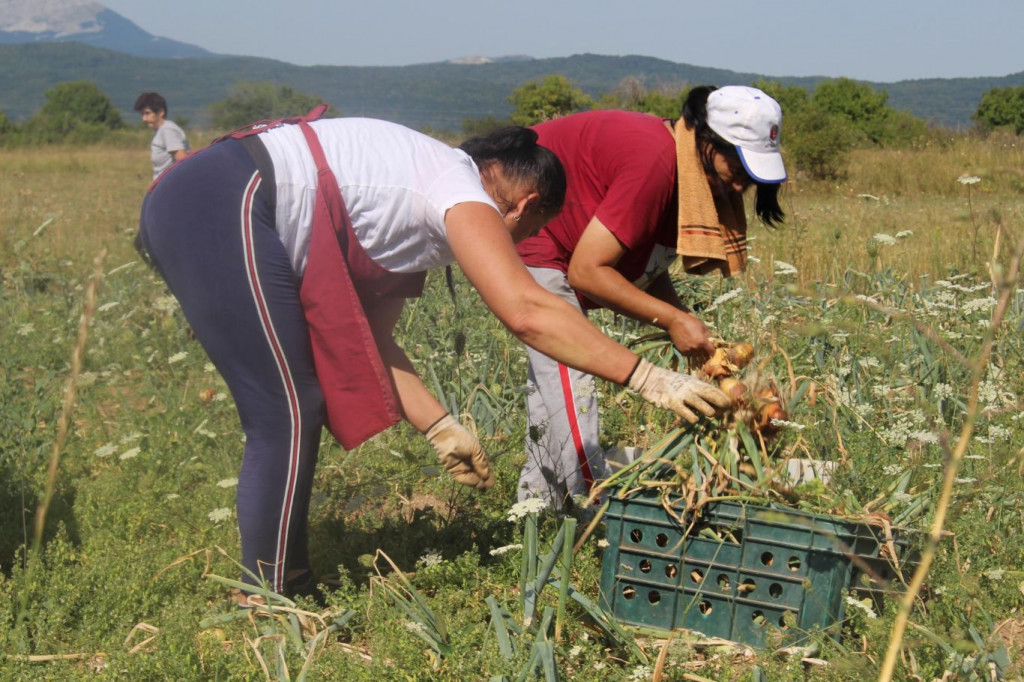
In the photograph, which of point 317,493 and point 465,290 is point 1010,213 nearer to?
point 465,290

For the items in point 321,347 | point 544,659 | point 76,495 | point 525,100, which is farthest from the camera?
point 525,100

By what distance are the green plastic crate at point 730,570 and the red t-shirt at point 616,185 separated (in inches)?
30.2

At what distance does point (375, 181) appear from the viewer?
2213 mm

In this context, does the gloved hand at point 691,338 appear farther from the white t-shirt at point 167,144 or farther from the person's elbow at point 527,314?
the white t-shirt at point 167,144

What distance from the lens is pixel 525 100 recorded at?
1644 inches

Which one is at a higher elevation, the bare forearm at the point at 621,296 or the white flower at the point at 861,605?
the bare forearm at the point at 621,296

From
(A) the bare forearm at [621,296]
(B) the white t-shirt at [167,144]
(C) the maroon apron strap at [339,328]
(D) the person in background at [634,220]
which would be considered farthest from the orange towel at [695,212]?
(B) the white t-shirt at [167,144]

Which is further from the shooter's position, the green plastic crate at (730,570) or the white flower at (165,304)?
the white flower at (165,304)

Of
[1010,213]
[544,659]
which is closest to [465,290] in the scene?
[544,659]

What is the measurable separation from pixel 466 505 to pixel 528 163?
50.7 inches

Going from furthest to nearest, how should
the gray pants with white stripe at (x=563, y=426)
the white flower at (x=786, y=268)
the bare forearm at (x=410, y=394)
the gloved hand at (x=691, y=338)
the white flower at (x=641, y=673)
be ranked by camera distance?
the white flower at (x=786, y=268) → the gray pants with white stripe at (x=563, y=426) → the bare forearm at (x=410, y=394) → the gloved hand at (x=691, y=338) → the white flower at (x=641, y=673)

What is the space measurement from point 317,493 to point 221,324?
1.03 meters

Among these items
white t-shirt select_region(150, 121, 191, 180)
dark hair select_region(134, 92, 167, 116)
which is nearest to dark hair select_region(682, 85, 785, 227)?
white t-shirt select_region(150, 121, 191, 180)

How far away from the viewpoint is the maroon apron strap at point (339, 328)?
221cm
